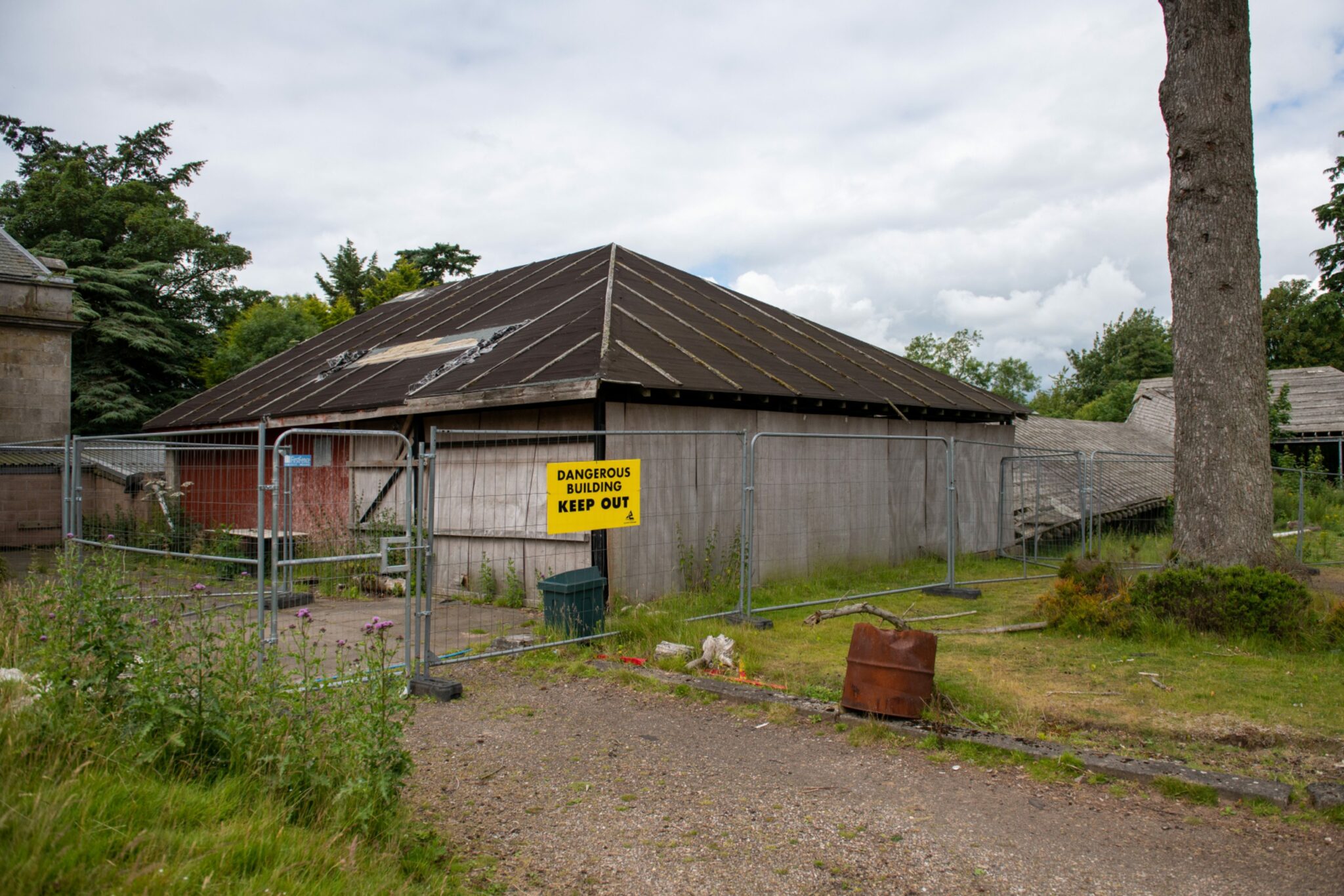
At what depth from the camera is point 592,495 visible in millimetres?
7996

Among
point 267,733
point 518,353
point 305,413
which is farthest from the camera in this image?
point 305,413

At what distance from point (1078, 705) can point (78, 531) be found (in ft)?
32.5

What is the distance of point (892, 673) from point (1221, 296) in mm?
6352

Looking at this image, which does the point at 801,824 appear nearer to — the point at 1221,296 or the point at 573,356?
the point at 573,356

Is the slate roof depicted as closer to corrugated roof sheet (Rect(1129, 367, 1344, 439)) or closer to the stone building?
the stone building

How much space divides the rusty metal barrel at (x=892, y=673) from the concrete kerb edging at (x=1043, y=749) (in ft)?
0.31

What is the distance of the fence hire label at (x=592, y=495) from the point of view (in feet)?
25.4

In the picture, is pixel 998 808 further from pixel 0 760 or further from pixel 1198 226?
pixel 1198 226

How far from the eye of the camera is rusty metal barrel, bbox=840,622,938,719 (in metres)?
5.68

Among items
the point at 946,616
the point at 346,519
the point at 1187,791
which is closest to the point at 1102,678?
the point at 1187,791

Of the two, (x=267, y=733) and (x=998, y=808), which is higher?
(x=267, y=733)

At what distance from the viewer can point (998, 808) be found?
4.43 m

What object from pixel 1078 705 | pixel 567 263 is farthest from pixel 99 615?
pixel 567 263

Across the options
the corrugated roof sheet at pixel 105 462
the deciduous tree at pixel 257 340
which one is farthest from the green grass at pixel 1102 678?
the deciduous tree at pixel 257 340
